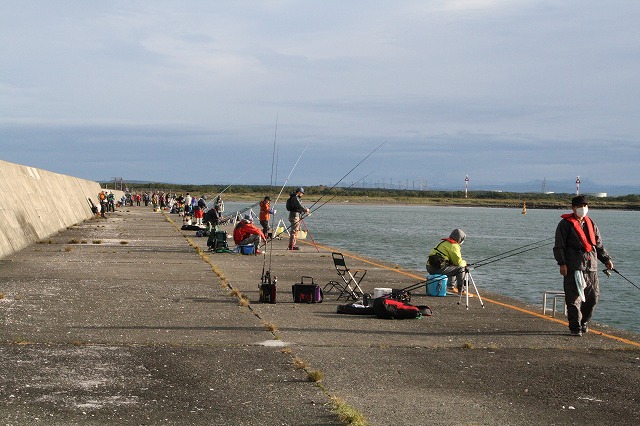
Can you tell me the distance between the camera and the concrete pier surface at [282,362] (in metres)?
6.80

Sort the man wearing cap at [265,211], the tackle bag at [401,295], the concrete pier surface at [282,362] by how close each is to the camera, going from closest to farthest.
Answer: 1. the concrete pier surface at [282,362]
2. the tackle bag at [401,295]
3. the man wearing cap at [265,211]

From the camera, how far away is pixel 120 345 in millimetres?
9359

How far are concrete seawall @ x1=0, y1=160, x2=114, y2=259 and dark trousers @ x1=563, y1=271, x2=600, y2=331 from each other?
1333 cm

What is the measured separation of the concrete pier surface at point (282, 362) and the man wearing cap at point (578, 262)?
34cm

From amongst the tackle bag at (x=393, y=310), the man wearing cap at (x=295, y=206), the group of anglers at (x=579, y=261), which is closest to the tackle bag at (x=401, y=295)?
the tackle bag at (x=393, y=310)

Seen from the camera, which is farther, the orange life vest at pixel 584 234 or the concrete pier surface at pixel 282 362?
the orange life vest at pixel 584 234

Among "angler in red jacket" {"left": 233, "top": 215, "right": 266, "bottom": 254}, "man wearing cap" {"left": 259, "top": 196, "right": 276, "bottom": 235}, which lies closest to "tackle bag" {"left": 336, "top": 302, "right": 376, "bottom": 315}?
"angler in red jacket" {"left": 233, "top": 215, "right": 266, "bottom": 254}

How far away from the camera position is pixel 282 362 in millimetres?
8664

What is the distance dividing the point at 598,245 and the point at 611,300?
12489 millimetres

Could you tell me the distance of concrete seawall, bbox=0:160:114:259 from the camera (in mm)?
22484

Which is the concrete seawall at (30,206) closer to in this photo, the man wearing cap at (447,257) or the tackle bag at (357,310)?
the man wearing cap at (447,257)

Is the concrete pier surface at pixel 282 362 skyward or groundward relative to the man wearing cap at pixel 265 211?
groundward

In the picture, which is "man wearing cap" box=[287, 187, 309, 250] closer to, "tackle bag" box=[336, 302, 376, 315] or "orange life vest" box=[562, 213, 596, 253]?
"tackle bag" box=[336, 302, 376, 315]

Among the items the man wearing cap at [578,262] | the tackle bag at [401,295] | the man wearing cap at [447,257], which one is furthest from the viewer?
the man wearing cap at [447,257]
